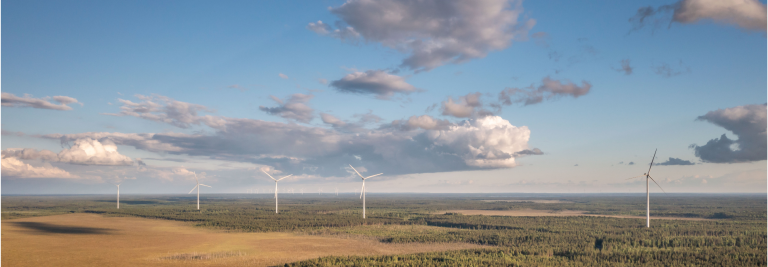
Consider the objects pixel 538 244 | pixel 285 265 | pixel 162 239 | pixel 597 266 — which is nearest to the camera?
pixel 285 265

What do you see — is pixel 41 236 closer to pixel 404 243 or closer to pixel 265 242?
pixel 265 242

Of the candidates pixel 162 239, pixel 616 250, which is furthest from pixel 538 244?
pixel 162 239

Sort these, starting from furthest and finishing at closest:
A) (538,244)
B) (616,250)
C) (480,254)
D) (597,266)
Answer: (538,244) < (616,250) < (480,254) < (597,266)

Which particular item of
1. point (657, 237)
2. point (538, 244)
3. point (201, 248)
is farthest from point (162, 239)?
point (657, 237)

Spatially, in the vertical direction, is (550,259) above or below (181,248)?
above

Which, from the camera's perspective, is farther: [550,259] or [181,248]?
[181,248]

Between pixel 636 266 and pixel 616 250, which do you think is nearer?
pixel 636 266

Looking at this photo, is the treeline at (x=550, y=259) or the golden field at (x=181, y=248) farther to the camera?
the golden field at (x=181, y=248)

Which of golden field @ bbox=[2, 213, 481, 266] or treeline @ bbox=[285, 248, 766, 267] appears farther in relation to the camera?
golden field @ bbox=[2, 213, 481, 266]
